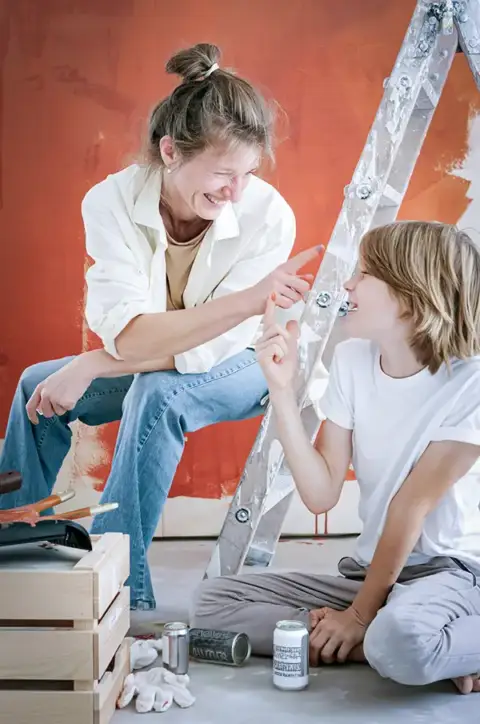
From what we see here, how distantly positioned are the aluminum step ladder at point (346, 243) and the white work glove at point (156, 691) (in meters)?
0.52

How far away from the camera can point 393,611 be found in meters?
1.75

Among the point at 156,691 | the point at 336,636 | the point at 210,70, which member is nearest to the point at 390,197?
the point at 210,70

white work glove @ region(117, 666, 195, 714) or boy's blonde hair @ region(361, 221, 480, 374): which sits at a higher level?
boy's blonde hair @ region(361, 221, 480, 374)

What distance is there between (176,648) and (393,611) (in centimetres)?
42

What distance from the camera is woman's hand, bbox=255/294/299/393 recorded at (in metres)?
2.10

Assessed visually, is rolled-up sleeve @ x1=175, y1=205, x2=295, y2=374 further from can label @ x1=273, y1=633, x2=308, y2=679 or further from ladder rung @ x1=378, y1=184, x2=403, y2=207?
can label @ x1=273, y1=633, x2=308, y2=679

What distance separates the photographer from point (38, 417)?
8.48 ft

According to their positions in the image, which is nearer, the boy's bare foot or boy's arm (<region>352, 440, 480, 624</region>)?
the boy's bare foot

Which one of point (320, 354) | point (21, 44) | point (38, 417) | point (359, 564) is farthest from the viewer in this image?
point (21, 44)

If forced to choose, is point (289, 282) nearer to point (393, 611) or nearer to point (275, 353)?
point (275, 353)

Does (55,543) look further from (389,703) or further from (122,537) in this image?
(389,703)

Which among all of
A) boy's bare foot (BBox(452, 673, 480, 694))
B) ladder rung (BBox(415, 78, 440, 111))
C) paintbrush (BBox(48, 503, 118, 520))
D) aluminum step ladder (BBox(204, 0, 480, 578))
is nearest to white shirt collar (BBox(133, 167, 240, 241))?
aluminum step ladder (BBox(204, 0, 480, 578))

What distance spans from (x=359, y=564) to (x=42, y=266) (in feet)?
6.26

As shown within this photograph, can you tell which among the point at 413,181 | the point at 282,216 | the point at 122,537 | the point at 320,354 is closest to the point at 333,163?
the point at 413,181
